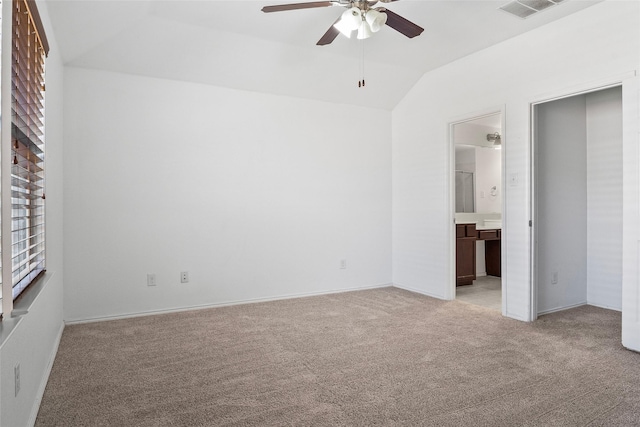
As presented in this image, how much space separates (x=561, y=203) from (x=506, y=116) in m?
1.11

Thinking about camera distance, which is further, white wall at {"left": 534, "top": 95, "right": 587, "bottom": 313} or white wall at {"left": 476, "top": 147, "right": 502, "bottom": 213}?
white wall at {"left": 476, "top": 147, "right": 502, "bottom": 213}

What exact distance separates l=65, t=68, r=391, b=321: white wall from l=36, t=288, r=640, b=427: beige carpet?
19.4 inches

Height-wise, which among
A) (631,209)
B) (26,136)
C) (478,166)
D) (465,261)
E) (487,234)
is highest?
(478,166)

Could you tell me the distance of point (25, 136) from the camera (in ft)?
6.75

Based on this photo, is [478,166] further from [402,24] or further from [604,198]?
[402,24]

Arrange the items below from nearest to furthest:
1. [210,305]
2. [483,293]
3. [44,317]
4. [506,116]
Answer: [44,317], [506,116], [210,305], [483,293]

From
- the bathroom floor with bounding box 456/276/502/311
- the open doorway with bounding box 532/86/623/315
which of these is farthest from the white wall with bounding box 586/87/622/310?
the bathroom floor with bounding box 456/276/502/311

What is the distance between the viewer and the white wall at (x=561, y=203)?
3887mm

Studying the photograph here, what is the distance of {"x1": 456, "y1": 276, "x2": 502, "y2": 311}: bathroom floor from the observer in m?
4.31

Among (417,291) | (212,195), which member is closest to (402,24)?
(212,195)

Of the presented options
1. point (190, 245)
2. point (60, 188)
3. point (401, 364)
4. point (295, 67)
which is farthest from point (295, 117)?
point (401, 364)

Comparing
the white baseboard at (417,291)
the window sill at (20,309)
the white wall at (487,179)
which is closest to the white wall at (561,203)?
the white baseboard at (417,291)

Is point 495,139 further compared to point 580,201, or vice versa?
point 495,139

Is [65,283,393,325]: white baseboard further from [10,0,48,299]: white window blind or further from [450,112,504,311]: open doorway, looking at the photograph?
[450,112,504,311]: open doorway
